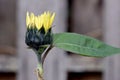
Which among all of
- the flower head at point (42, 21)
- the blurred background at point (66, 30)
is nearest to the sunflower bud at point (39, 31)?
the flower head at point (42, 21)

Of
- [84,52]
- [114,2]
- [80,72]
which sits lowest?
[80,72]

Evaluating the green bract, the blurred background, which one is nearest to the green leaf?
the green bract

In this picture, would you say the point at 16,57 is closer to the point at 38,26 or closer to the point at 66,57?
the point at 66,57

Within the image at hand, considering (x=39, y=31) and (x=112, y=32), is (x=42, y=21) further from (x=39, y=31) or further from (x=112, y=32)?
(x=112, y=32)

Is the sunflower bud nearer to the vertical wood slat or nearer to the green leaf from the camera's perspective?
the green leaf

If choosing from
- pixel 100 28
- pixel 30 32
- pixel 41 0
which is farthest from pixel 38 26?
pixel 100 28

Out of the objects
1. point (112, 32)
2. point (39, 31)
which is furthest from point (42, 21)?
point (112, 32)
